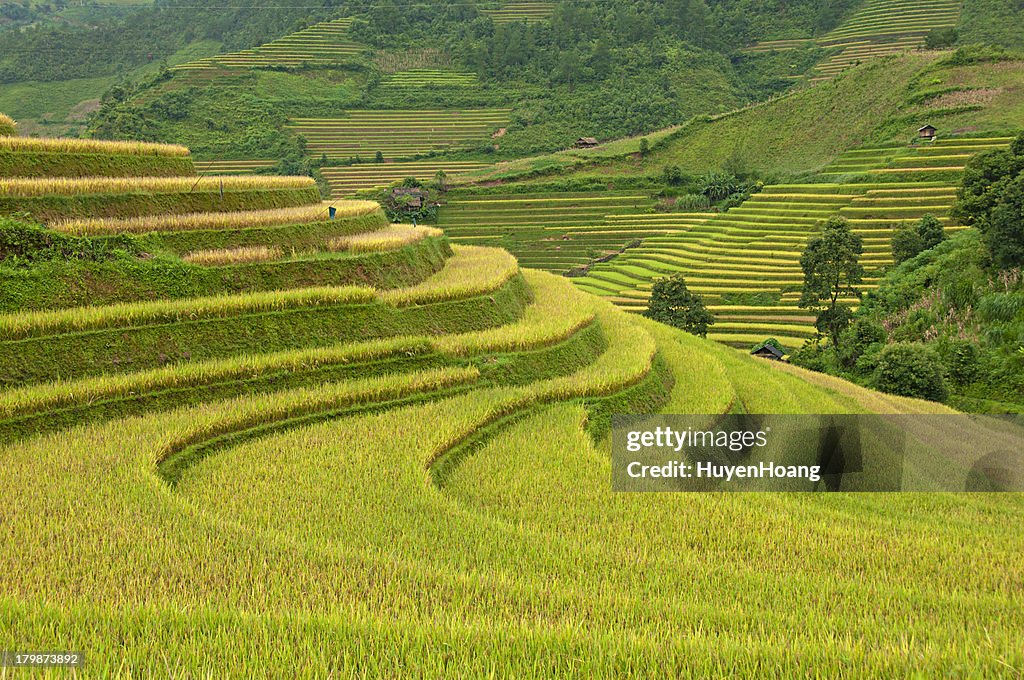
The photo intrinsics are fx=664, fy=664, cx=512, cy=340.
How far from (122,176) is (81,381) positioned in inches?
237

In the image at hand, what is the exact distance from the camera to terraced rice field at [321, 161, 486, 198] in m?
50.3

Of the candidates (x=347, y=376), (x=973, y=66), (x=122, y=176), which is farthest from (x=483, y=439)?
(x=973, y=66)

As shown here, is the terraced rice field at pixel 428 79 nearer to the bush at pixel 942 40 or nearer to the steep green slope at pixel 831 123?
the steep green slope at pixel 831 123

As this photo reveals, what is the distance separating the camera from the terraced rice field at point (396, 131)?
58.5 meters

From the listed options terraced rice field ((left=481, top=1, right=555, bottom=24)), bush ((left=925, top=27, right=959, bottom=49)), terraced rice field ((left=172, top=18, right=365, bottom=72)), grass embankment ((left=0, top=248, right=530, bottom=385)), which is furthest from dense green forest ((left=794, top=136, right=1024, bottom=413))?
terraced rice field ((left=481, top=1, right=555, bottom=24))

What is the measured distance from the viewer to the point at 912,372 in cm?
1791

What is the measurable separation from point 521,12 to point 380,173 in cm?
4758

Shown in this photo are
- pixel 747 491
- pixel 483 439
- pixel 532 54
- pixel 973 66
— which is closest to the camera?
pixel 747 491

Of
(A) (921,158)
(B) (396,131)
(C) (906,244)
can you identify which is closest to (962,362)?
(C) (906,244)

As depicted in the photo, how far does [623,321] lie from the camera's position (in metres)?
15.6

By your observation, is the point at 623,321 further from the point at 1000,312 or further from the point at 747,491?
the point at 1000,312

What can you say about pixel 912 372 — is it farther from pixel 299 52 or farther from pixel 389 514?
pixel 299 52

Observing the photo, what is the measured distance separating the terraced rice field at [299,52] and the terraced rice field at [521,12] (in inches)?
754

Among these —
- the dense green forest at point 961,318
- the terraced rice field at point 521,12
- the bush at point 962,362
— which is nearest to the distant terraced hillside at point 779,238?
the dense green forest at point 961,318
